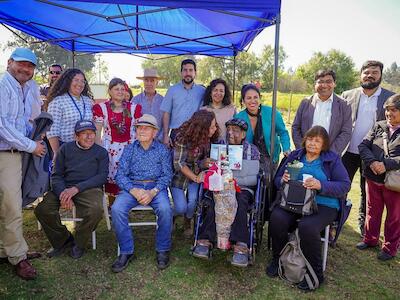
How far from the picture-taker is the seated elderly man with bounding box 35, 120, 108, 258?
3402 mm

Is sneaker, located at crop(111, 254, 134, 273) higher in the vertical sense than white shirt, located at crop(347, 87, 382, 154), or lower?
lower

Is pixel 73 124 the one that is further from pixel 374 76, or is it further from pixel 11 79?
pixel 374 76

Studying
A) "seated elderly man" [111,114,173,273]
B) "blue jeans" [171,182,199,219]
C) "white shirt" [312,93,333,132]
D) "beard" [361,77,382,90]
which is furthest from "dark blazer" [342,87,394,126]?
"seated elderly man" [111,114,173,273]

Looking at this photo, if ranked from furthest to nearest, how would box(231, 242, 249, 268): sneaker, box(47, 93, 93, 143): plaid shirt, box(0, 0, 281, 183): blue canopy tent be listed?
box(0, 0, 281, 183): blue canopy tent < box(47, 93, 93, 143): plaid shirt < box(231, 242, 249, 268): sneaker

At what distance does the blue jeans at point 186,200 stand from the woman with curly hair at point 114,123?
2.73 ft

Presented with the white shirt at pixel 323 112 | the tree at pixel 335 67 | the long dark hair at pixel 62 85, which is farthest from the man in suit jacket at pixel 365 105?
the tree at pixel 335 67

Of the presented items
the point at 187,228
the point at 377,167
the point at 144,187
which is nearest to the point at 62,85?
the point at 144,187

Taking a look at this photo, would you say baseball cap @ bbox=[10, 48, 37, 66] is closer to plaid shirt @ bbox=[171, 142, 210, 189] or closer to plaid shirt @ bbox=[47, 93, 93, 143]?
plaid shirt @ bbox=[47, 93, 93, 143]

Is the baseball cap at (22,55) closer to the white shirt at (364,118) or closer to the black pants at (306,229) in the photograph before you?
the black pants at (306,229)

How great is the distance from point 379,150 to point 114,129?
3.05m

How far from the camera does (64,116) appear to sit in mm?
3814

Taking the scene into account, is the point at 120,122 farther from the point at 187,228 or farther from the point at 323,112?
the point at 323,112

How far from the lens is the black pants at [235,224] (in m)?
3.11

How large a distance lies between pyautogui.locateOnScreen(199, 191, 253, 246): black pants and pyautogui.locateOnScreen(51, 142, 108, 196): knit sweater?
1256 mm
